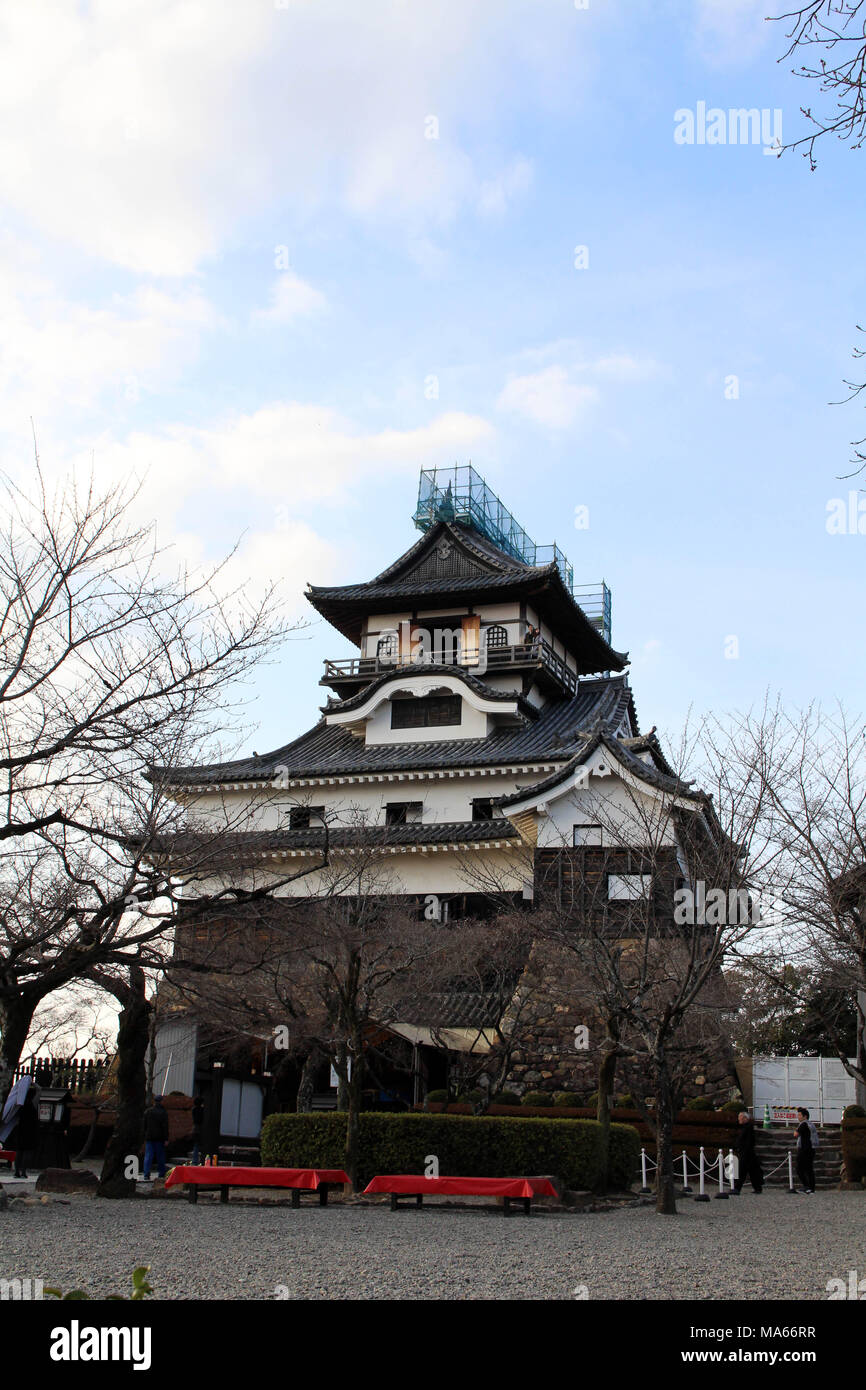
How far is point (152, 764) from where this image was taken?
503 inches

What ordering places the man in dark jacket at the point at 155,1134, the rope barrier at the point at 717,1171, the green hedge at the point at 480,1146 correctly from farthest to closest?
1. the rope barrier at the point at 717,1171
2. the man in dark jacket at the point at 155,1134
3. the green hedge at the point at 480,1146

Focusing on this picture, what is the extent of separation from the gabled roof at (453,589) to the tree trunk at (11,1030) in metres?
24.8

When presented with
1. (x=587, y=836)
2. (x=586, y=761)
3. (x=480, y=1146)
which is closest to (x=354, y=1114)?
(x=480, y=1146)

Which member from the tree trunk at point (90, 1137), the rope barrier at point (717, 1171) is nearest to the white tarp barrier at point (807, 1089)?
the rope barrier at point (717, 1171)

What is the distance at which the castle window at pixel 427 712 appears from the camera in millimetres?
35812

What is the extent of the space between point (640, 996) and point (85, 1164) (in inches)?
520

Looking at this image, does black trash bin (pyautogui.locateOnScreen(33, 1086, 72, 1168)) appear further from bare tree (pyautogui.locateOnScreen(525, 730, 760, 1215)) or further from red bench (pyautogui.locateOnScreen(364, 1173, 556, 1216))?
bare tree (pyautogui.locateOnScreen(525, 730, 760, 1215))

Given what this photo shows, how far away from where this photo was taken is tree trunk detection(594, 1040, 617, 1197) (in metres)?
18.0

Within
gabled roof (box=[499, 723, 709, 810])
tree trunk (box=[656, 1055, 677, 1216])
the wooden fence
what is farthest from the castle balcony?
tree trunk (box=[656, 1055, 677, 1216])

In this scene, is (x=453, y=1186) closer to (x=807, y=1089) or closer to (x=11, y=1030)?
(x=11, y=1030)

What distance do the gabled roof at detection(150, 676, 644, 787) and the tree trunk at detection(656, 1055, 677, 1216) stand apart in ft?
51.9

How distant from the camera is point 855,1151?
22266 mm

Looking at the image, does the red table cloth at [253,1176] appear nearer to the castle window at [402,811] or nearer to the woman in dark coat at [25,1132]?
the woman in dark coat at [25,1132]

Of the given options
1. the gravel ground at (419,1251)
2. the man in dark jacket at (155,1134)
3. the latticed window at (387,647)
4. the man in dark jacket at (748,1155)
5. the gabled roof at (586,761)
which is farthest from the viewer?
the latticed window at (387,647)
